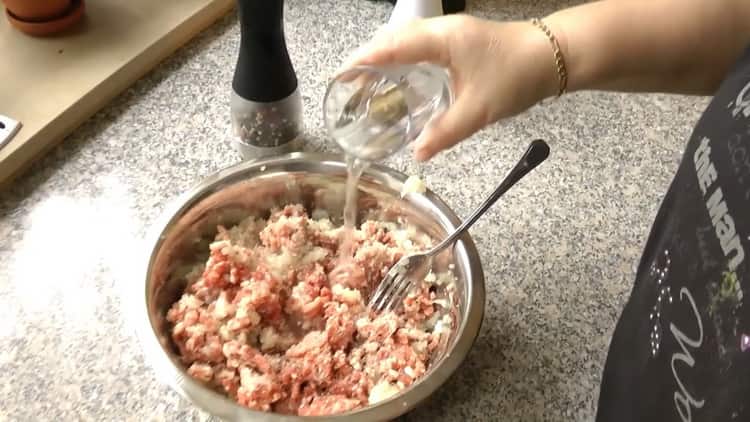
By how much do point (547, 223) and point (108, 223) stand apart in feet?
1.65

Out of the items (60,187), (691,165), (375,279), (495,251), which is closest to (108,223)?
(60,187)

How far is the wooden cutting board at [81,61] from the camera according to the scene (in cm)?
85

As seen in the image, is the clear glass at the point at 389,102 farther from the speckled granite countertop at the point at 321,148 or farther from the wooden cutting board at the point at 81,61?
the wooden cutting board at the point at 81,61

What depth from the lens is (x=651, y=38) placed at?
591 millimetres

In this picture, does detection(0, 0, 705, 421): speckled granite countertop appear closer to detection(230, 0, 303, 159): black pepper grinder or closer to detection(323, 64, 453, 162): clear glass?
detection(230, 0, 303, 159): black pepper grinder

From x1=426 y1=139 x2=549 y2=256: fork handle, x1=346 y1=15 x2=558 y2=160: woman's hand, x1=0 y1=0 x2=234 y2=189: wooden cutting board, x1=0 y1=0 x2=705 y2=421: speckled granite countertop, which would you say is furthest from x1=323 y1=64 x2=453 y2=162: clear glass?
x1=0 y1=0 x2=234 y2=189: wooden cutting board

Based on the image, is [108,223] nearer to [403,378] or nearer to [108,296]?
[108,296]

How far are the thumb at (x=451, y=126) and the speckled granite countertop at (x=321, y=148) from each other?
0.23m

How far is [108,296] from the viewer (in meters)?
0.73

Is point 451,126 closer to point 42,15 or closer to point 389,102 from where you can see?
point 389,102

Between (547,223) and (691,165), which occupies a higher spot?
(691,165)

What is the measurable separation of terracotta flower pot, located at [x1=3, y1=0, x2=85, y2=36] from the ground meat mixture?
41 cm

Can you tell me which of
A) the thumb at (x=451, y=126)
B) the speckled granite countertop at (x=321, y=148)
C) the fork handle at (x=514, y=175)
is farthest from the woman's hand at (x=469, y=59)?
the speckled granite countertop at (x=321, y=148)

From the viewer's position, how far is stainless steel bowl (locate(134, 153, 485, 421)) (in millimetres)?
596
